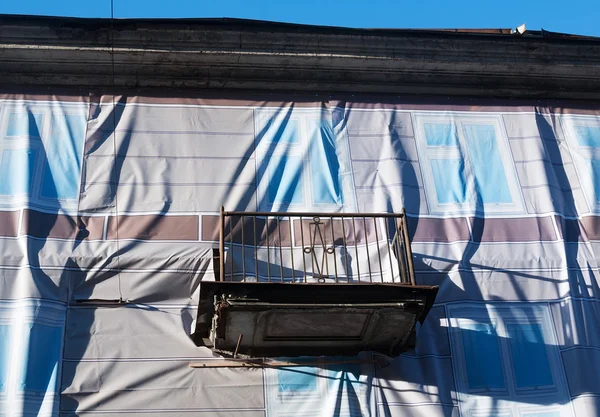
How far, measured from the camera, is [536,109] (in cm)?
1009

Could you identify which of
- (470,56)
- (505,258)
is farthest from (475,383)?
(470,56)

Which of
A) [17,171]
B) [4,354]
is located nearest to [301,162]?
[17,171]

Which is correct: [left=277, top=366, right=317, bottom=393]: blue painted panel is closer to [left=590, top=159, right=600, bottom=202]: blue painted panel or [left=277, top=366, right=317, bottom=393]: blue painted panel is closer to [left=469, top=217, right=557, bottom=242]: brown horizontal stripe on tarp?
[left=469, top=217, right=557, bottom=242]: brown horizontal stripe on tarp

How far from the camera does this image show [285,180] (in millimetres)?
9008

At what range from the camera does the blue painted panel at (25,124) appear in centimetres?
899

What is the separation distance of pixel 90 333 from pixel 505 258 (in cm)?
416

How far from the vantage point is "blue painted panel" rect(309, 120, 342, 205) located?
29.3 ft

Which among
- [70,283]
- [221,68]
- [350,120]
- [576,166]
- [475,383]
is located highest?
[221,68]

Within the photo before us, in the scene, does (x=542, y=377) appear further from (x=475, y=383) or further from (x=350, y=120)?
(x=350, y=120)

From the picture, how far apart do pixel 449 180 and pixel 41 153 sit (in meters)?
4.38

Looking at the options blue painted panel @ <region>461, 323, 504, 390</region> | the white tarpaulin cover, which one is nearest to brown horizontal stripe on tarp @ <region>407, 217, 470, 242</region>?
the white tarpaulin cover

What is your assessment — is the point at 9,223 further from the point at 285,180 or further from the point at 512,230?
the point at 512,230

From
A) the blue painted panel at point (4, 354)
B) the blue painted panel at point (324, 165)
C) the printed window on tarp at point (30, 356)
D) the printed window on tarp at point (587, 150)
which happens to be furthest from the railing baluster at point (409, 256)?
the blue painted panel at point (4, 354)

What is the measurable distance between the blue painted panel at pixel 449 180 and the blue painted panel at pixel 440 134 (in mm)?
275
